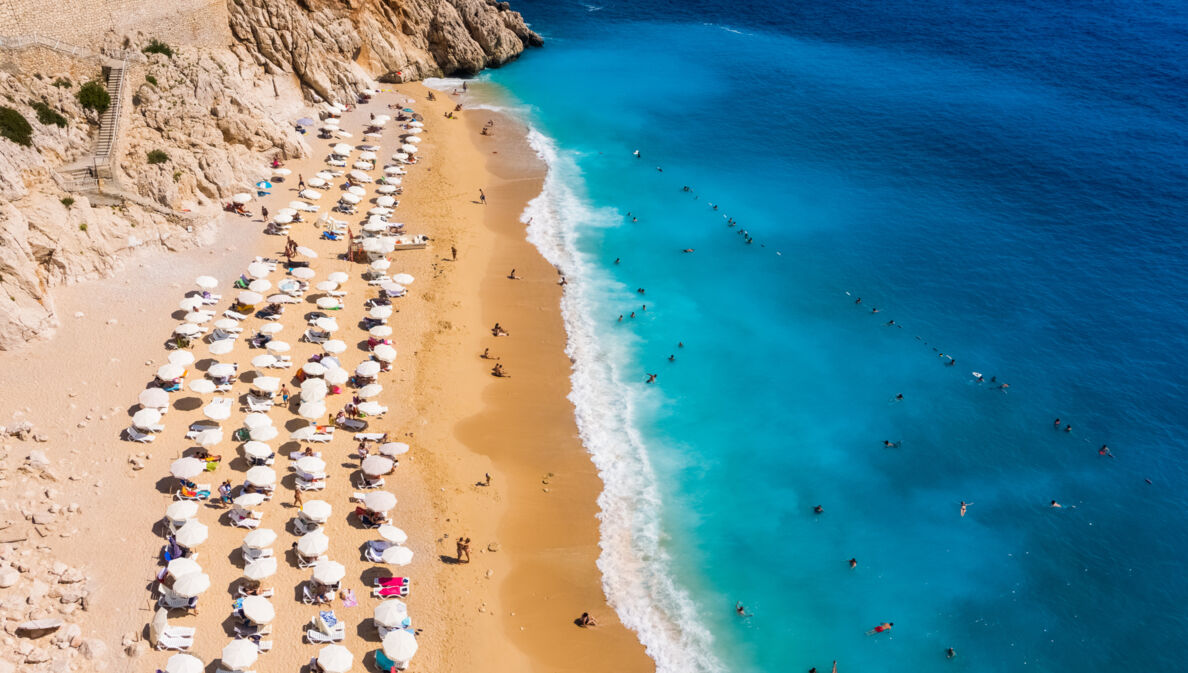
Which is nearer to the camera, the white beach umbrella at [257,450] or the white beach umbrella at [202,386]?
the white beach umbrella at [257,450]

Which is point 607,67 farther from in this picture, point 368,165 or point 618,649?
point 618,649

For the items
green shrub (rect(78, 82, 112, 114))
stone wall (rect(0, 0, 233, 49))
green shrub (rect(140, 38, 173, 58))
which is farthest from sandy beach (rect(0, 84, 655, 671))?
stone wall (rect(0, 0, 233, 49))

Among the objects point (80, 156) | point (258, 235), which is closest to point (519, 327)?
point (258, 235)

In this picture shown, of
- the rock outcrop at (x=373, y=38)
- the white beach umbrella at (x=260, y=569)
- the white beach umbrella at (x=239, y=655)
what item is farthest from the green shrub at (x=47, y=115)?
the white beach umbrella at (x=239, y=655)

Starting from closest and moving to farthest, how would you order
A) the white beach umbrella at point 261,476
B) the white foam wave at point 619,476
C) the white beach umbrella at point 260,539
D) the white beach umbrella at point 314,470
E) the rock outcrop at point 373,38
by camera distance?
1. the white beach umbrella at point 260,539
2. the white foam wave at point 619,476
3. the white beach umbrella at point 314,470
4. the white beach umbrella at point 261,476
5. the rock outcrop at point 373,38

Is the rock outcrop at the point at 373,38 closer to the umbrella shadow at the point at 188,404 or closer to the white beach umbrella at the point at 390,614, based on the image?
the umbrella shadow at the point at 188,404

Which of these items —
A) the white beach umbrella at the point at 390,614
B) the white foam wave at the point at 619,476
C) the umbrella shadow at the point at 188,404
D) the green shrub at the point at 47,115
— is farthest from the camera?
the green shrub at the point at 47,115

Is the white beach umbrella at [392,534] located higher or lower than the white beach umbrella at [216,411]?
lower
